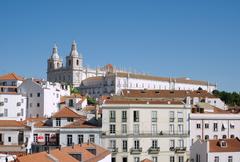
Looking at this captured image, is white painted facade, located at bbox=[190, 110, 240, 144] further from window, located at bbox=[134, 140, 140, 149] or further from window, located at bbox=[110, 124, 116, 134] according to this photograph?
window, located at bbox=[110, 124, 116, 134]

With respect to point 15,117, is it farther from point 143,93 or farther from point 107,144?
point 107,144

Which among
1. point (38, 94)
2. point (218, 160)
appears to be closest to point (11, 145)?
point (218, 160)

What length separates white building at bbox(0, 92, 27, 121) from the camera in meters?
102

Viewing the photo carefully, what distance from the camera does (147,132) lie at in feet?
235

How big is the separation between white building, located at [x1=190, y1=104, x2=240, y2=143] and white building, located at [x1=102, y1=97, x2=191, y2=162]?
6.10 feet

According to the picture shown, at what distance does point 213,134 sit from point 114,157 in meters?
17.4

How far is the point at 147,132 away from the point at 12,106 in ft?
133

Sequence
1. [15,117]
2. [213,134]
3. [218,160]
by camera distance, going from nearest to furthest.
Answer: [218,160]
[213,134]
[15,117]

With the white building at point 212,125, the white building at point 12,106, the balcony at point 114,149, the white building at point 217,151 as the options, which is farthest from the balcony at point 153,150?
the white building at point 12,106

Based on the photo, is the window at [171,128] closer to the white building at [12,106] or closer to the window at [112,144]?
the window at [112,144]

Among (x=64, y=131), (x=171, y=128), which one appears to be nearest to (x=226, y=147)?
(x=171, y=128)

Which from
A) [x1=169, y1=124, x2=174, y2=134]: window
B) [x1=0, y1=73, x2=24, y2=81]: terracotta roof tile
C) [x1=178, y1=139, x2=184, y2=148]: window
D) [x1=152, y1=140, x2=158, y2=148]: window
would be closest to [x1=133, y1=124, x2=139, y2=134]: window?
[x1=152, y1=140, x2=158, y2=148]: window

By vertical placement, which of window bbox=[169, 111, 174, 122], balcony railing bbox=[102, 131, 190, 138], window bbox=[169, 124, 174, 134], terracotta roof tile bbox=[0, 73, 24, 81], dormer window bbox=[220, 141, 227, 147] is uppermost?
terracotta roof tile bbox=[0, 73, 24, 81]

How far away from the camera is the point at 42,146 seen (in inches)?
2687
